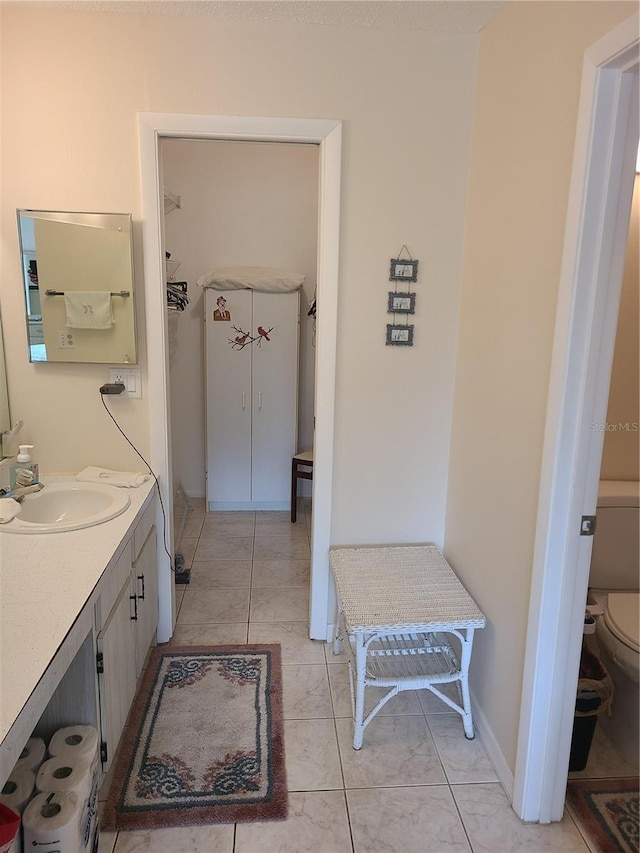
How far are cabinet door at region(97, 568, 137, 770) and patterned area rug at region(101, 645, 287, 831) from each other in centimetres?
19

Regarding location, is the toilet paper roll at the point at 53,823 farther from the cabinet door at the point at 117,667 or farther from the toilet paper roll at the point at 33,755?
the cabinet door at the point at 117,667

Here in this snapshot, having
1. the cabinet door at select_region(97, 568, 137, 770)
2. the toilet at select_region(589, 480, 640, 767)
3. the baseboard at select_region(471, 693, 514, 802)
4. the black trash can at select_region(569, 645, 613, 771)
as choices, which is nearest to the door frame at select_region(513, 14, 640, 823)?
the baseboard at select_region(471, 693, 514, 802)

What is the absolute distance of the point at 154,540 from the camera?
2432 mm

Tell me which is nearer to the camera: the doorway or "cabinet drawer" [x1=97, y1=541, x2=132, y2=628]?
"cabinet drawer" [x1=97, y1=541, x2=132, y2=628]

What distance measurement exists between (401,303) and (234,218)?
228cm

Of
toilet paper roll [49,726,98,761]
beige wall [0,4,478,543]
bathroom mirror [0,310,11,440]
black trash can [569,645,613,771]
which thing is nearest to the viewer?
toilet paper roll [49,726,98,761]

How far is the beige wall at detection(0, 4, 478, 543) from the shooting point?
2.14 metres

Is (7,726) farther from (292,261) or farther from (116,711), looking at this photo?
(292,261)

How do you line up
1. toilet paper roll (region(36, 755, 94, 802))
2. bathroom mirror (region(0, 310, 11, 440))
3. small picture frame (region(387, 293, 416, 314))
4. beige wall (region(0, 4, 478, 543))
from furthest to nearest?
small picture frame (region(387, 293, 416, 314)), bathroom mirror (region(0, 310, 11, 440)), beige wall (region(0, 4, 478, 543)), toilet paper roll (region(36, 755, 94, 802))

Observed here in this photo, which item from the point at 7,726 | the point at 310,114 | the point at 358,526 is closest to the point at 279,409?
the point at 358,526

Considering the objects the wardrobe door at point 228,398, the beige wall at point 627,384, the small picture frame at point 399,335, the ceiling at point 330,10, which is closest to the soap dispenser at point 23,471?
the small picture frame at point 399,335

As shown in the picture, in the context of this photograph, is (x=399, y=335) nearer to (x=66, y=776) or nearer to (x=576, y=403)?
(x=576, y=403)

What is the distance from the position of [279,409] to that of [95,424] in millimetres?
1917

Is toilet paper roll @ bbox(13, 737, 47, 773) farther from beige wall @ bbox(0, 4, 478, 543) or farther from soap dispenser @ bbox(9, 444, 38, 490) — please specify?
beige wall @ bbox(0, 4, 478, 543)
